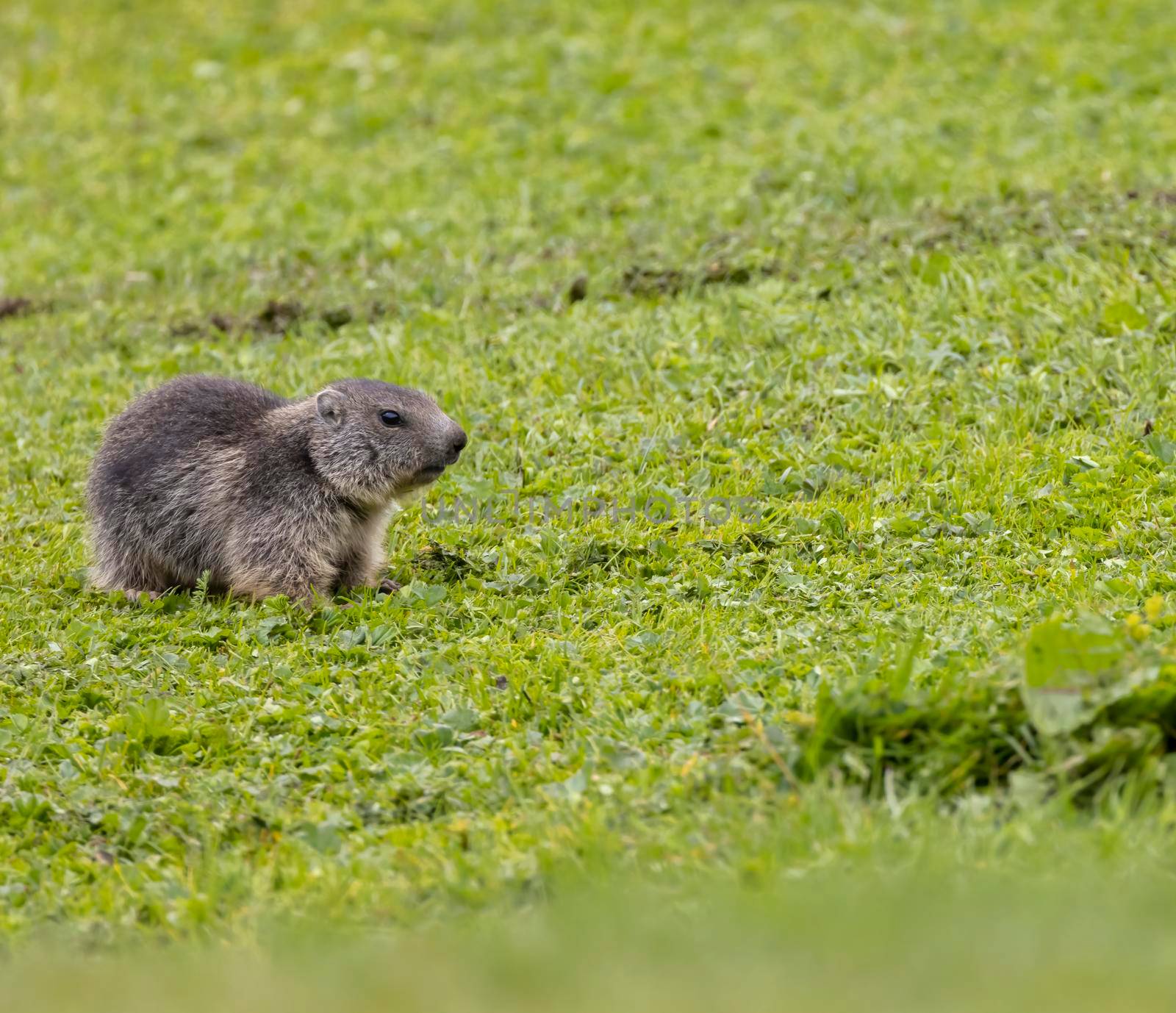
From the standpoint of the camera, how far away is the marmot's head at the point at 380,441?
7.44m

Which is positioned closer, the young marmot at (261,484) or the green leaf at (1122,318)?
the young marmot at (261,484)

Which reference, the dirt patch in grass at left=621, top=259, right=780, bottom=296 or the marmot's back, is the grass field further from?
the marmot's back

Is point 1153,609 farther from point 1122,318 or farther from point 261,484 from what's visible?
point 261,484

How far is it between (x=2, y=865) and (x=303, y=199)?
950 cm

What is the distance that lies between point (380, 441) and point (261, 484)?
25.9 inches

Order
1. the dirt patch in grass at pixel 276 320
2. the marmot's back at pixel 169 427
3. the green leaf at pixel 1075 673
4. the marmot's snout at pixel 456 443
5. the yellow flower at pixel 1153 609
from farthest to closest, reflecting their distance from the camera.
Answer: the dirt patch in grass at pixel 276 320
the marmot's back at pixel 169 427
the marmot's snout at pixel 456 443
the yellow flower at pixel 1153 609
the green leaf at pixel 1075 673

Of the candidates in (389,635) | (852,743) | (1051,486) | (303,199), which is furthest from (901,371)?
(303,199)

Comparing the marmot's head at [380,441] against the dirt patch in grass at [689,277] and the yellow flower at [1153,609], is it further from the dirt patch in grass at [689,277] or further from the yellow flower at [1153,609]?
the dirt patch in grass at [689,277]

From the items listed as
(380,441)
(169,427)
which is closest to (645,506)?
(380,441)

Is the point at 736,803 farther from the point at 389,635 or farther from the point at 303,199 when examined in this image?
the point at 303,199

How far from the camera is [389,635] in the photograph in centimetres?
674

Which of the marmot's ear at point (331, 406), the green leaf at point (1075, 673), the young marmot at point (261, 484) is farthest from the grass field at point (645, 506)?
the marmot's ear at point (331, 406)

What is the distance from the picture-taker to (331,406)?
24.9ft

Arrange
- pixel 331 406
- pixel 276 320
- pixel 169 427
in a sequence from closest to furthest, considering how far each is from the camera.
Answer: pixel 331 406 < pixel 169 427 < pixel 276 320
